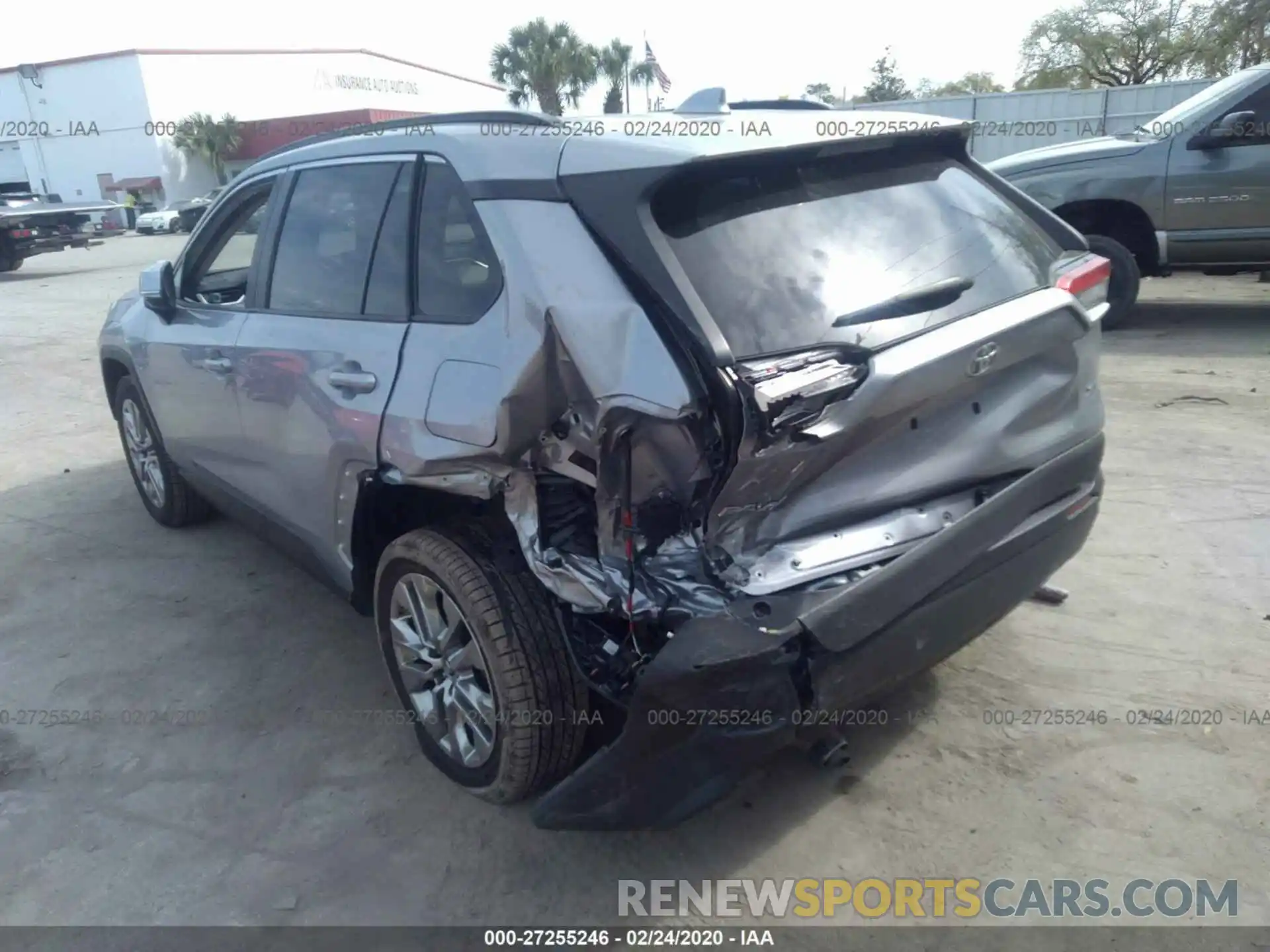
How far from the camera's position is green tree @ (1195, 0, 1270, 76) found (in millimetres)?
27109

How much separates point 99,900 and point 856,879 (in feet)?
6.59

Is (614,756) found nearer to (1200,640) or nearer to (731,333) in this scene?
(731,333)

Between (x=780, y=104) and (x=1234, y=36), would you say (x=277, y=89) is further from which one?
(x=780, y=104)

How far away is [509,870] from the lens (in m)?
2.64

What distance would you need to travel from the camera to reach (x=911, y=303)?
240 cm

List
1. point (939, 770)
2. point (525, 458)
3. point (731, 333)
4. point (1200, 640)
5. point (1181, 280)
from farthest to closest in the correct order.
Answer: point (1181, 280) → point (1200, 640) → point (939, 770) → point (525, 458) → point (731, 333)

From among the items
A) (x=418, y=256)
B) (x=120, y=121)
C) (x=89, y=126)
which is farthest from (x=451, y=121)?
(x=120, y=121)

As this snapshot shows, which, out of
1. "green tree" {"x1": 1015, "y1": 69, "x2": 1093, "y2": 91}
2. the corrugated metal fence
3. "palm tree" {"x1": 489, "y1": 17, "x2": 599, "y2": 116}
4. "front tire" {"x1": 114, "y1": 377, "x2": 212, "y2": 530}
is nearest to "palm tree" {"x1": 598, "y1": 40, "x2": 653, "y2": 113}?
"palm tree" {"x1": 489, "y1": 17, "x2": 599, "y2": 116}

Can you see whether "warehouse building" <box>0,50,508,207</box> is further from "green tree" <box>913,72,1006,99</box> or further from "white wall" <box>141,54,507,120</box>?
"green tree" <box>913,72,1006,99</box>

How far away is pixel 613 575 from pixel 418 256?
119cm

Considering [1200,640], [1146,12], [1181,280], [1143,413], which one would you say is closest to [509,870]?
[1200,640]

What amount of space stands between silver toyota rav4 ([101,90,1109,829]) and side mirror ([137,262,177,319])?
1.30 m

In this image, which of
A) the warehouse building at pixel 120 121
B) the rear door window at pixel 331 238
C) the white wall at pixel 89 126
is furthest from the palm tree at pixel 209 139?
the rear door window at pixel 331 238

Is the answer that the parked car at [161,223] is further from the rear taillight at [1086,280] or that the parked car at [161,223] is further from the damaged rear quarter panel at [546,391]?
the rear taillight at [1086,280]
